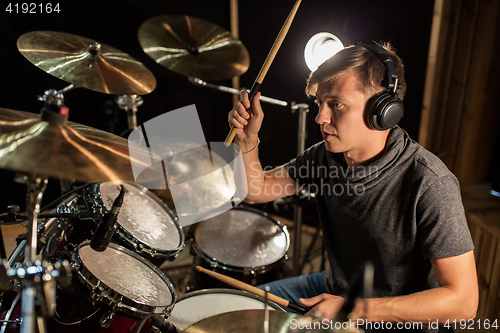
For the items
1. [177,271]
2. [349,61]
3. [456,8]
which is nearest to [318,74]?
[349,61]

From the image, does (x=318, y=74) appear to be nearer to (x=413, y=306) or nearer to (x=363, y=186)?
(x=363, y=186)

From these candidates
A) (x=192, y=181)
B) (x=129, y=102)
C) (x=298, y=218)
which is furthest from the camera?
(x=298, y=218)

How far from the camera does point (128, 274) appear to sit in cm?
104

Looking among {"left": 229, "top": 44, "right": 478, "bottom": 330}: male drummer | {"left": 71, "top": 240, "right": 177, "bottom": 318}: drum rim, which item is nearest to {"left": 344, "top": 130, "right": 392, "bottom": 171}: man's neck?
{"left": 229, "top": 44, "right": 478, "bottom": 330}: male drummer

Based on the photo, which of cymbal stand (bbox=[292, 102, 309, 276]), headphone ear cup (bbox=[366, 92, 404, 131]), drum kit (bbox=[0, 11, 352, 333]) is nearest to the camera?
drum kit (bbox=[0, 11, 352, 333])

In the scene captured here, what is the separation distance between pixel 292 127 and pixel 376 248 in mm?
1538

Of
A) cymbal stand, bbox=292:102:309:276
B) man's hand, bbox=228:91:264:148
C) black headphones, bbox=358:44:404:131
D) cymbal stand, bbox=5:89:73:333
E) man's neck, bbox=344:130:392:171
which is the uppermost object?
black headphones, bbox=358:44:404:131

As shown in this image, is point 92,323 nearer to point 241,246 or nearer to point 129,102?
point 241,246

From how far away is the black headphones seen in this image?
3.32ft

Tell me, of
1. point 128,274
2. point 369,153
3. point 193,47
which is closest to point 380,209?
point 369,153

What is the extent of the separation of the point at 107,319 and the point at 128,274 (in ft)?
0.46

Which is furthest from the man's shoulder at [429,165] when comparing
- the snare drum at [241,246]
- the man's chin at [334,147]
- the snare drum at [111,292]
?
the snare drum at [111,292]

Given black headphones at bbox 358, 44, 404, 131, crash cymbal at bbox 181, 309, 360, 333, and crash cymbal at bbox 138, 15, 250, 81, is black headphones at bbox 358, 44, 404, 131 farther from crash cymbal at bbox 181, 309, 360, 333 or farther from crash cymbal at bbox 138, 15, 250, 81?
crash cymbal at bbox 138, 15, 250, 81

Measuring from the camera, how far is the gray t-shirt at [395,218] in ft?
3.18
